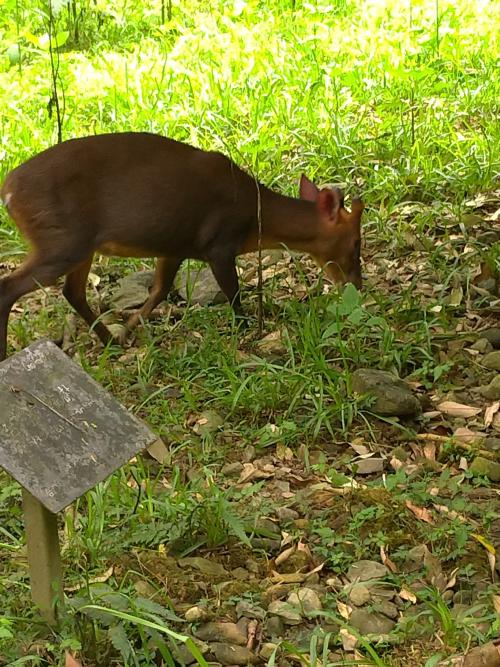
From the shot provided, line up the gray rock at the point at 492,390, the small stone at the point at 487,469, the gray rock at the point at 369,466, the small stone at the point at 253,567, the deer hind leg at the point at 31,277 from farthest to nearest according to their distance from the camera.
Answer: the deer hind leg at the point at 31,277 → the gray rock at the point at 492,390 → the gray rock at the point at 369,466 → the small stone at the point at 487,469 → the small stone at the point at 253,567

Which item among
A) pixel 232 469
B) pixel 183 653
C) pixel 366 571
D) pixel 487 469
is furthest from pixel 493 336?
pixel 183 653

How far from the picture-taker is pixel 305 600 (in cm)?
381

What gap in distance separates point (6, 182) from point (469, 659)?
358 centimetres

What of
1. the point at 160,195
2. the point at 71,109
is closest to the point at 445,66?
the point at 71,109

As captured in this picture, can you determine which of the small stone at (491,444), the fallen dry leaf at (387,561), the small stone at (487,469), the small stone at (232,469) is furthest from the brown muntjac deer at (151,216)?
the fallen dry leaf at (387,561)

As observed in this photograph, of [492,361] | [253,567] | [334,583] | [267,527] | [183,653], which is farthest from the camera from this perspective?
[492,361]

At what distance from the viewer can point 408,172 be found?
738 centimetres

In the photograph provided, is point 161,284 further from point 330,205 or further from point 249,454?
point 249,454

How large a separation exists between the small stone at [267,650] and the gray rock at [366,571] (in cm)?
44

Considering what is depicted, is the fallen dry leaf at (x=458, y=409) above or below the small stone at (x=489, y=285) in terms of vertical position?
below

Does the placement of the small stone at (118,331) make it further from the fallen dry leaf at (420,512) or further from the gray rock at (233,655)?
the gray rock at (233,655)

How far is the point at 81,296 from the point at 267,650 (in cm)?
302

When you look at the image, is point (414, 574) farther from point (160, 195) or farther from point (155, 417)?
point (160, 195)

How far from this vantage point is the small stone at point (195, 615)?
3723 millimetres
